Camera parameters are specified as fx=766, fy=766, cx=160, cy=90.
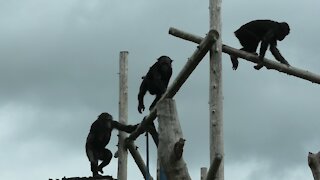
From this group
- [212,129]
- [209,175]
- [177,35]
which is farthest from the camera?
[177,35]

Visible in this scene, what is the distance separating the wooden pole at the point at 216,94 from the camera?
35.0 ft

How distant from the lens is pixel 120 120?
15445 mm

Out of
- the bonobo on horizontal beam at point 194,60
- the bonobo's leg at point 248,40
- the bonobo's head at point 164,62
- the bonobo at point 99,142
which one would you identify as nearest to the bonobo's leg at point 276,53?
the bonobo's leg at point 248,40

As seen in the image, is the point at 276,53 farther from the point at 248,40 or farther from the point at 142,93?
the point at 142,93

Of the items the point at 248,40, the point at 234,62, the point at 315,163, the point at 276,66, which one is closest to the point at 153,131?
the point at 234,62

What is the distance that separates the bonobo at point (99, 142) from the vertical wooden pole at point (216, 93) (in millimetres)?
4693

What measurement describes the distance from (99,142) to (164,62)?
2296mm

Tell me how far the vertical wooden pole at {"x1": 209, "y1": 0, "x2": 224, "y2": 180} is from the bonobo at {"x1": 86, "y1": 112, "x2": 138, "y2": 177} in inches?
185

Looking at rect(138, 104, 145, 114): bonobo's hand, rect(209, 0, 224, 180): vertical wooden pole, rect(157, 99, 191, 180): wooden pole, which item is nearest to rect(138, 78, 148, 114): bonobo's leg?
rect(138, 104, 145, 114): bonobo's hand

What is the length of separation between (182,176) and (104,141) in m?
9.13

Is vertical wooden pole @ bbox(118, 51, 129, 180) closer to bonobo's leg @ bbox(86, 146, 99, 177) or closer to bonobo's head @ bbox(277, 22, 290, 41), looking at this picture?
bonobo's leg @ bbox(86, 146, 99, 177)

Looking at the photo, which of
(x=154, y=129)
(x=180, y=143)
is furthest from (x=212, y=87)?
(x=180, y=143)

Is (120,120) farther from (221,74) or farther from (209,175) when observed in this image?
(209,175)

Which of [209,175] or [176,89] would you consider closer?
[209,175]
